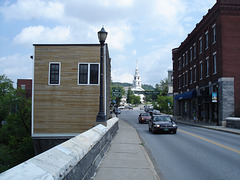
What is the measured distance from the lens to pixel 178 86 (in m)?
49.2

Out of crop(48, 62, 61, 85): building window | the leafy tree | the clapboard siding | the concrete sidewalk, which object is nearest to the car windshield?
the clapboard siding

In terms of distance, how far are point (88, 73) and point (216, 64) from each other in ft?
51.3

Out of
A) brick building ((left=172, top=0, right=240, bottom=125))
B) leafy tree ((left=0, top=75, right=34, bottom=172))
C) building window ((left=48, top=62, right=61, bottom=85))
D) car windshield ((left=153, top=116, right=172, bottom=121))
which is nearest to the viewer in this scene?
car windshield ((left=153, top=116, right=172, bottom=121))

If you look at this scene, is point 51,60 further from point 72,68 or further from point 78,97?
point 78,97

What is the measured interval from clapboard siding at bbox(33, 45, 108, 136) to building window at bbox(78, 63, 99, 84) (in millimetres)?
334

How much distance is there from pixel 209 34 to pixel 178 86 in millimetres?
18292

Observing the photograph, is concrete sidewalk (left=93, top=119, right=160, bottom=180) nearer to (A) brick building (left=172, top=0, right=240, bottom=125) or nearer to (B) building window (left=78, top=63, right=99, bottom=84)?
(B) building window (left=78, top=63, right=99, bottom=84)

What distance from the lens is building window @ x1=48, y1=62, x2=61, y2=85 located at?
21.9 m

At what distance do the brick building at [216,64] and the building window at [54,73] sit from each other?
16139mm

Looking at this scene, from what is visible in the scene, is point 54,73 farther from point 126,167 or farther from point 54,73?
point 126,167

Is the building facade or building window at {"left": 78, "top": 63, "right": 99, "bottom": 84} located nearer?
the building facade

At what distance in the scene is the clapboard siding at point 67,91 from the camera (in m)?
21.7

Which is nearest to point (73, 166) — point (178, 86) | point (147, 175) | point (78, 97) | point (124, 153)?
point (147, 175)

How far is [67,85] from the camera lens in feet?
71.7
